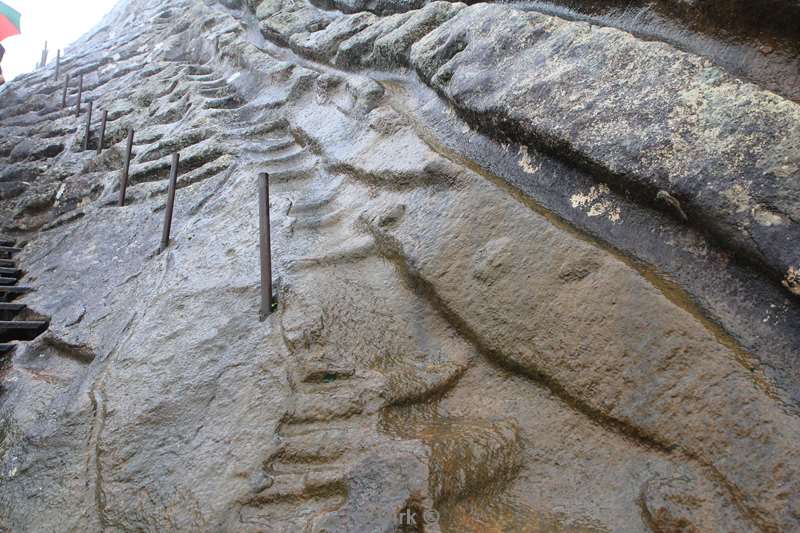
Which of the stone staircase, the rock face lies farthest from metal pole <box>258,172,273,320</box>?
the stone staircase

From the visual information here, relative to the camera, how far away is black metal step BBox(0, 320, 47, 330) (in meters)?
4.06

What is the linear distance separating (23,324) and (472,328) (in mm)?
3398

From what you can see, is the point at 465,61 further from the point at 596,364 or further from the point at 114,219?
the point at 114,219

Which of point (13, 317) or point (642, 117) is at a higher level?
point (642, 117)

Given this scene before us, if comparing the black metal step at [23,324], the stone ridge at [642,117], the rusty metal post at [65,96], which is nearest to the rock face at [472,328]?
the stone ridge at [642,117]

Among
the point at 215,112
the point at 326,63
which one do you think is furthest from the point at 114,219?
the point at 326,63

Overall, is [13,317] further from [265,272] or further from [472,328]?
[472,328]

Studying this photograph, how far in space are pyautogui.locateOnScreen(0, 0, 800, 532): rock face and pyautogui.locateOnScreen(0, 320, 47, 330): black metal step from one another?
14 cm

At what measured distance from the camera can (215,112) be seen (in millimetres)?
5871

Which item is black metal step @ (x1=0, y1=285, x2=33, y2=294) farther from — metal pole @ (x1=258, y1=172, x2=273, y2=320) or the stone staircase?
metal pole @ (x1=258, y1=172, x2=273, y2=320)

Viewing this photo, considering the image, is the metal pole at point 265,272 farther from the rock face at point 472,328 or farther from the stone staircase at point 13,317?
the stone staircase at point 13,317

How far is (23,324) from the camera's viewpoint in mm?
4055

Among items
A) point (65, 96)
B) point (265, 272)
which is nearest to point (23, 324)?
point (265, 272)

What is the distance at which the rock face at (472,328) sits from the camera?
207cm
